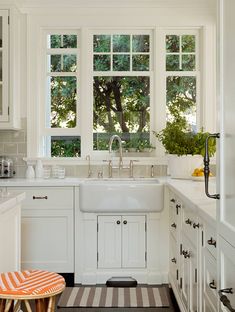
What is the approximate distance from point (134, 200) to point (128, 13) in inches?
76.3

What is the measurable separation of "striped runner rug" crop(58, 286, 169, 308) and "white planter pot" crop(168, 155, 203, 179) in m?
1.01

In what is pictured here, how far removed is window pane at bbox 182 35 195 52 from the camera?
4.31m

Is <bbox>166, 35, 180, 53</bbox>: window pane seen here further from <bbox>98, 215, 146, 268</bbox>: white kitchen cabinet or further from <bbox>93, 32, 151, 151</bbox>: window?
<bbox>98, 215, 146, 268</bbox>: white kitchen cabinet

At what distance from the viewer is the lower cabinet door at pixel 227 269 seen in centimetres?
121

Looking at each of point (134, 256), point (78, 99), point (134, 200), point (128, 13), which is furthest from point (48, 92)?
point (134, 256)

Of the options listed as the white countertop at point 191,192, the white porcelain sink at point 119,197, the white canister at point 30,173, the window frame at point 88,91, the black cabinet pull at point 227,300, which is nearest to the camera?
the black cabinet pull at point 227,300

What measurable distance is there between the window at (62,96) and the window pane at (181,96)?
0.95 m

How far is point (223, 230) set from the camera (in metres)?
1.33

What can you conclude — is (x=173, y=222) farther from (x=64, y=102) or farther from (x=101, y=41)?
(x=101, y=41)

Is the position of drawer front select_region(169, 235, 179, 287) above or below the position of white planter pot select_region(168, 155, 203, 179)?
below

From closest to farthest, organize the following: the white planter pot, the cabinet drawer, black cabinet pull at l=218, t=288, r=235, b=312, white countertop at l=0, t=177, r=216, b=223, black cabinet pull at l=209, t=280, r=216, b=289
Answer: black cabinet pull at l=218, t=288, r=235, b=312 < black cabinet pull at l=209, t=280, r=216, b=289 < white countertop at l=0, t=177, r=216, b=223 < the cabinet drawer < the white planter pot

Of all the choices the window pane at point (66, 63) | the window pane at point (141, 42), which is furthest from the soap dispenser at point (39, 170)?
the window pane at point (141, 42)

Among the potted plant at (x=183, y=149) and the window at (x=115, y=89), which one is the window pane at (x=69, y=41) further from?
the potted plant at (x=183, y=149)

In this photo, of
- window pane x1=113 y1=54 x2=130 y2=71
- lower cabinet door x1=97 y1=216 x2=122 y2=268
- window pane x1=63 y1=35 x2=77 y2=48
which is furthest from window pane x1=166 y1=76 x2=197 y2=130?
lower cabinet door x1=97 y1=216 x2=122 y2=268
